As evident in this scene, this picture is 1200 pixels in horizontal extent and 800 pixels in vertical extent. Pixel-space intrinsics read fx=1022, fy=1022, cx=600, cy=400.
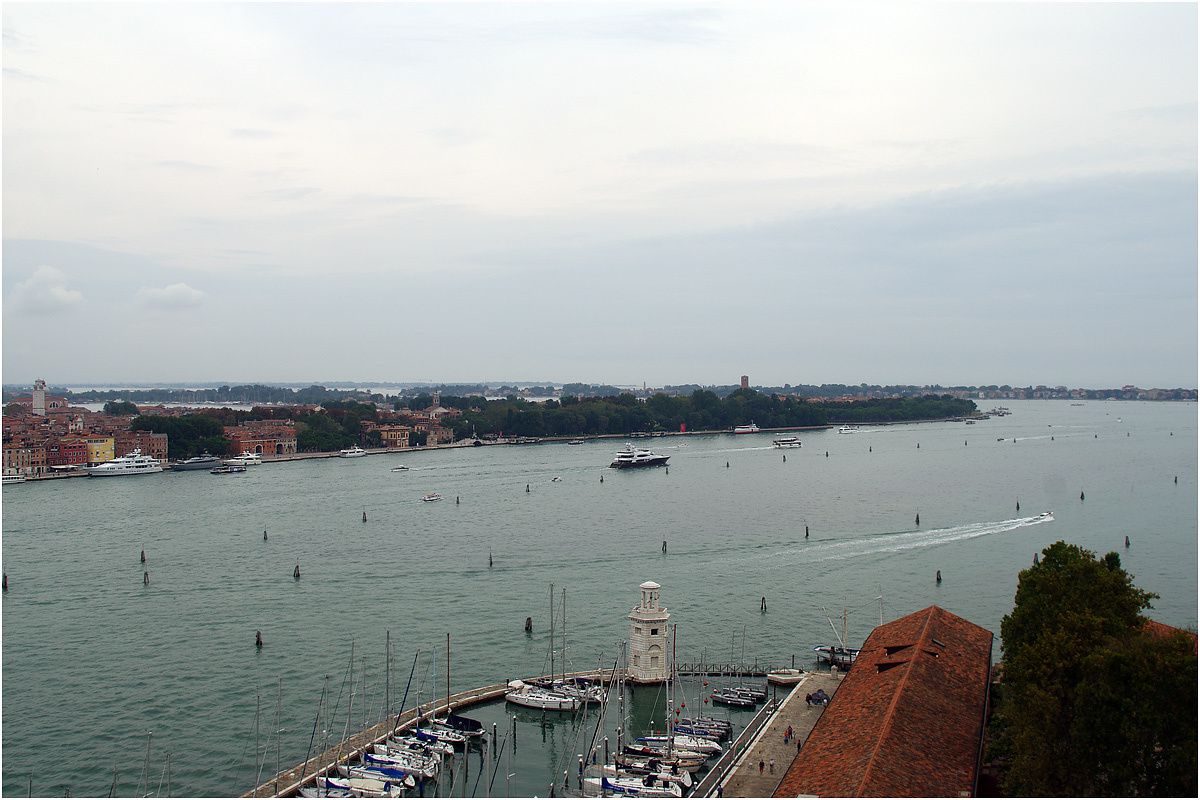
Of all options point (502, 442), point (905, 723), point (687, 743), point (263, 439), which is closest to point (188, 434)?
point (263, 439)

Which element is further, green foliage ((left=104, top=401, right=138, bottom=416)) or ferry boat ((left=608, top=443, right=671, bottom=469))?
green foliage ((left=104, top=401, right=138, bottom=416))

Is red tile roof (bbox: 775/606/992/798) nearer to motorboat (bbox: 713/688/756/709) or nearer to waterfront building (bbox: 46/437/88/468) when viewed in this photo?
motorboat (bbox: 713/688/756/709)

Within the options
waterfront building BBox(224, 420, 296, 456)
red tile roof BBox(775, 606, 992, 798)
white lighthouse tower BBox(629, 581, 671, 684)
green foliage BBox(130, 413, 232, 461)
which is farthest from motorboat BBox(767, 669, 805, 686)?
waterfront building BBox(224, 420, 296, 456)

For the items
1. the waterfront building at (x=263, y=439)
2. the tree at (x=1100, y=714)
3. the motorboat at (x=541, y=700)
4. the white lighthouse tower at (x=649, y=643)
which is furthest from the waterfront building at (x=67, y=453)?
the tree at (x=1100, y=714)

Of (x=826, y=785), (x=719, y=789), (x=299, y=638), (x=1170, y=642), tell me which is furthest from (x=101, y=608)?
(x=1170, y=642)

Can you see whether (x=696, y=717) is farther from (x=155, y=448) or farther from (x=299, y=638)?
(x=155, y=448)

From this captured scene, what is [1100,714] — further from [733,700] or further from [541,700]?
[541,700]
